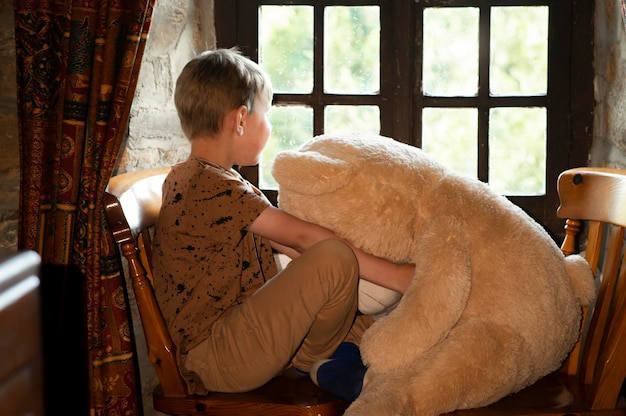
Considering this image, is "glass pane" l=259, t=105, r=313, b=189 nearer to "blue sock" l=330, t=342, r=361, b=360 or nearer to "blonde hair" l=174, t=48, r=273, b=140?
"blonde hair" l=174, t=48, r=273, b=140

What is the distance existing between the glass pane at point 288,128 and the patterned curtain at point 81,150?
75cm

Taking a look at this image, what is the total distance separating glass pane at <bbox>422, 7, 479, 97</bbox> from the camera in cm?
223

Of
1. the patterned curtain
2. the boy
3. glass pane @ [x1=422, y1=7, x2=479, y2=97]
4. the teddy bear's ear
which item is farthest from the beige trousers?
glass pane @ [x1=422, y1=7, x2=479, y2=97]

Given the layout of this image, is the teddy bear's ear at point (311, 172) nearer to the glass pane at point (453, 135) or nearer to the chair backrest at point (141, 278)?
the chair backrest at point (141, 278)

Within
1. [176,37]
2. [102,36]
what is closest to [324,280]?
[102,36]

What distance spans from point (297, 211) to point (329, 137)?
0.55 ft

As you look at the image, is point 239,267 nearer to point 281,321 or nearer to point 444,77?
point 281,321

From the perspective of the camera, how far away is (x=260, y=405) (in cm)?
141

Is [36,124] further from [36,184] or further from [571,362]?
[571,362]

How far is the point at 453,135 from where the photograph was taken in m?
2.28

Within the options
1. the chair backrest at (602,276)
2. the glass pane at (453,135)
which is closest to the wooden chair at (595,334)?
the chair backrest at (602,276)

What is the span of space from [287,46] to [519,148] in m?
0.77

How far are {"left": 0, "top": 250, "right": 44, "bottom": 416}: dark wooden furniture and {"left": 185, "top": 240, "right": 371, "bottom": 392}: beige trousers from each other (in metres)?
0.75

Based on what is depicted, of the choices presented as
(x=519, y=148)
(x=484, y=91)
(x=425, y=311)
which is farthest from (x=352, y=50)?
(x=425, y=311)
